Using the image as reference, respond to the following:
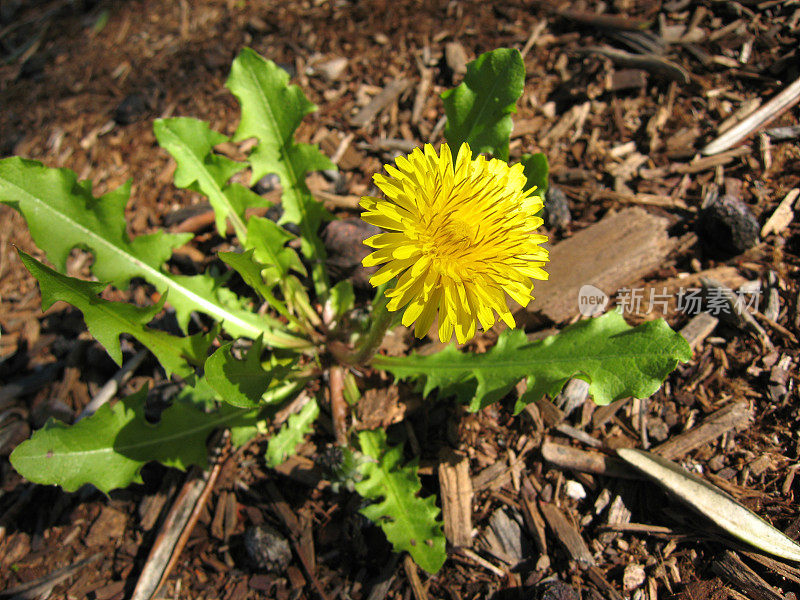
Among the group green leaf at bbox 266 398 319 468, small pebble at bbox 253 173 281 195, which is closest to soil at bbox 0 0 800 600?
green leaf at bbox 266 398 319 468

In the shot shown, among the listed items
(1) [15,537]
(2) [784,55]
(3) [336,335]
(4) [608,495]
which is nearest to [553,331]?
(4) [608,495]

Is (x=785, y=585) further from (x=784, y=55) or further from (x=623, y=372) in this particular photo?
(x=784, y=55)

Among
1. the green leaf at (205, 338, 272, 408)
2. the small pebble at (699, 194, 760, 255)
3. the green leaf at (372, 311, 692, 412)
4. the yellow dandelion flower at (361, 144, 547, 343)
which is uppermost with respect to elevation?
the yellow dandelion flower at (361, 144, 547, 343)

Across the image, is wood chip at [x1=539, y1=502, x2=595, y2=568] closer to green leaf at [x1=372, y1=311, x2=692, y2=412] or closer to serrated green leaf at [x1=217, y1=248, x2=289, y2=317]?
green leaf at [x1=372, y1=311, x2=692, y2=412]

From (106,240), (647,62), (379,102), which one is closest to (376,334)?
(106,240)

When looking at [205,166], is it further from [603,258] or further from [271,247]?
[603,258]

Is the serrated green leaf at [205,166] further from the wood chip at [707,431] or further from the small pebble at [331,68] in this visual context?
the wood chip at [707,431]
